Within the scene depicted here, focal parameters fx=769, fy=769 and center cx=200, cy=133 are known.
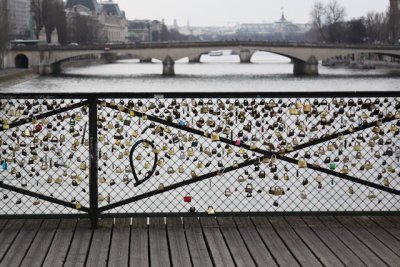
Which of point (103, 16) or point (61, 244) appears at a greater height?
point (103, 16)

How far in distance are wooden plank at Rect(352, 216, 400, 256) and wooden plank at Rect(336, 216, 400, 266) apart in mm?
30

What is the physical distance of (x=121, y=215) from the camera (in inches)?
195

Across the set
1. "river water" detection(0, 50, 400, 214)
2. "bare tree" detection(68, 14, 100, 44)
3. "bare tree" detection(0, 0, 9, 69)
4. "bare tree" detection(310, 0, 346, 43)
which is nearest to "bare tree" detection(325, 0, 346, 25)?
"bare tree" detection(310, 0, 346, 43)

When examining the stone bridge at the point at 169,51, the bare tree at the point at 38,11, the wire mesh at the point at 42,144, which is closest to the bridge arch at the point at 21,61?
the stone bridge at the point at 169,51

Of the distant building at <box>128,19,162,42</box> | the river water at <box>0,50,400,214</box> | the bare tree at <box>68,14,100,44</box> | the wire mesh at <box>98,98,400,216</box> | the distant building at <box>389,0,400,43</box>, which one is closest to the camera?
the wire mesh at <box>98,98,400,216</box>

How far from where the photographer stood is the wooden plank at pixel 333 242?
167 inches

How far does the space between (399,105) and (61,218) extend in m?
2.37

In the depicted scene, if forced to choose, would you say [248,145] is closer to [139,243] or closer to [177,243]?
[177,243]

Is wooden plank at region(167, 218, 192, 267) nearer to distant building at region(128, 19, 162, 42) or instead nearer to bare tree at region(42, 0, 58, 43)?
bare tree at region(42, 0, 58, 43)

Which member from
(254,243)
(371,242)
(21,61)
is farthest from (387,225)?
(21,61)

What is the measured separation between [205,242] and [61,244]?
2.78ft

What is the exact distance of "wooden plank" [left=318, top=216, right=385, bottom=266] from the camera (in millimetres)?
4234

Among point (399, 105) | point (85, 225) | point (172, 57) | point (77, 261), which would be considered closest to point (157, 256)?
point (77, 261)

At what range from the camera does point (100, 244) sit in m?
4.52
